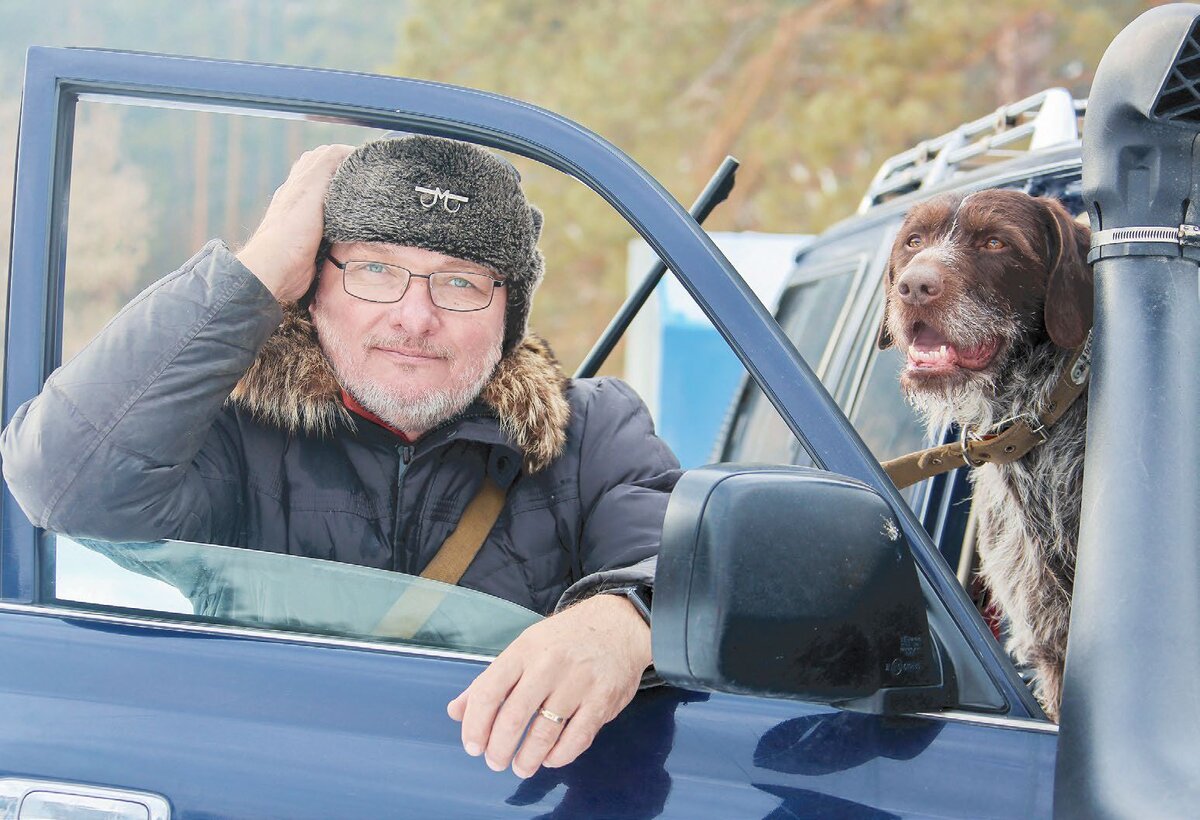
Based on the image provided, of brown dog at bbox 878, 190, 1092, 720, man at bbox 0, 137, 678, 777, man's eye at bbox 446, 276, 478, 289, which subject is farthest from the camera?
man's eye at bbox 446, 276, 478, 289

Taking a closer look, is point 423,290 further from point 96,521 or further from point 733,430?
point 733,430

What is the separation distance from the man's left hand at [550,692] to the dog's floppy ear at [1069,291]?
894 millimetres

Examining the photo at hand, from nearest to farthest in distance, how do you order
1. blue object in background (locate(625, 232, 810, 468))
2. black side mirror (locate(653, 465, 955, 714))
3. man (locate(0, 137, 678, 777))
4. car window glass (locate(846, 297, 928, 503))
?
black side mirror (locate(653, 465, 955, 714))
man (locate(0, 137, 678, 777))
car window glass (locate(846, 297, 928, 503))
blue object in background (locate(625, 232, 810, 468))

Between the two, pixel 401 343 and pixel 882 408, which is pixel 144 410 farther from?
pixel 882 408

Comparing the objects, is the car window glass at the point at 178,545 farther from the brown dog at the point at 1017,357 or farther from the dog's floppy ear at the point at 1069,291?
the dog's floppy ear at the point at 1069,291

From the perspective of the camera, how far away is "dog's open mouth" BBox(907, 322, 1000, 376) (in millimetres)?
2096

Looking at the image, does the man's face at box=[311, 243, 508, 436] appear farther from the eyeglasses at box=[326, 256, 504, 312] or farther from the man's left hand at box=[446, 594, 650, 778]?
the man's left hand at box=[446, 594, 650, 778]

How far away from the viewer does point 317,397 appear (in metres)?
2.12

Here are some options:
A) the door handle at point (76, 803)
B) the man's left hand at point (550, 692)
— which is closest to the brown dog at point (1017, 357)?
the man's left hand at point (550, 692)

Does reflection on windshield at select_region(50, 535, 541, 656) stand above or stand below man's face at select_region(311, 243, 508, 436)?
below

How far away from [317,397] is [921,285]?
1026 mm

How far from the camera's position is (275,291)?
1915 mm

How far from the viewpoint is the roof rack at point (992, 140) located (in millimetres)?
3285

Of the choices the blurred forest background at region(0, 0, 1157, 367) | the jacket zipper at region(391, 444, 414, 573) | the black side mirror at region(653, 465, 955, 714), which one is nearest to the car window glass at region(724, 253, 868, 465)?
the jacket zipper at region(391, 444, 414, 573)
